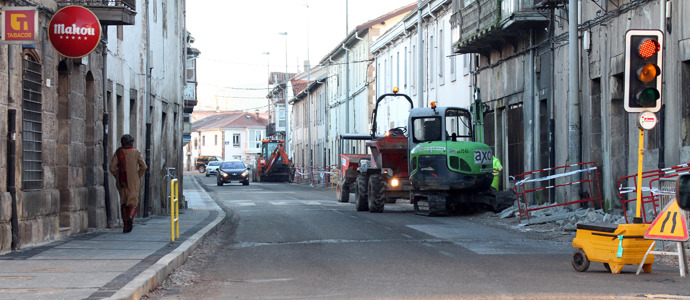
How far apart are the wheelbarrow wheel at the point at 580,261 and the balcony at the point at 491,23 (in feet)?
48.0

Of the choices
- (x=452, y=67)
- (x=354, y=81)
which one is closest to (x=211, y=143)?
(x=354, y=81)

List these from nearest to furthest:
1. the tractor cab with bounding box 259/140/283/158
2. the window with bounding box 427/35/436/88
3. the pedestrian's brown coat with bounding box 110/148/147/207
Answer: the pedestrian's brown coat with bounding box 110/148/147/207 → the window with bounding box 427/35/436/88 → the tractor cab with bounding box 259/140/283/158

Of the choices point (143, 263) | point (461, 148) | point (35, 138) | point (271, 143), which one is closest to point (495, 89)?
point (461, 148)

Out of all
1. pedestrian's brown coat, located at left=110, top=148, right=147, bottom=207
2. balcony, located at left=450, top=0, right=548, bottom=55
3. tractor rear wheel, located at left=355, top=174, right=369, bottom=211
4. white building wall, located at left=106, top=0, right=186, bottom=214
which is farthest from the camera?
tractor rear wheel, located at left=355, top=174, right=369, bottom=211

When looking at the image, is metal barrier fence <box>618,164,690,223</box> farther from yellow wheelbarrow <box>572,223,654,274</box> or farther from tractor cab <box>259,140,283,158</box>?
tractor cab <box>259,140,283,158</box>

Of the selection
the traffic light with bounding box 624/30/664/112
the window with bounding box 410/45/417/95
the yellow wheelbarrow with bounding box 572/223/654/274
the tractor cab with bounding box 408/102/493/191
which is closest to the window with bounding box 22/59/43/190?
the yellow wheelbarrow with bounding box 572/223/654/274

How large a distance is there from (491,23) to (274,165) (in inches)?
1677

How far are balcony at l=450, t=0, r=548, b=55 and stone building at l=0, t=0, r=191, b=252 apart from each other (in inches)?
365

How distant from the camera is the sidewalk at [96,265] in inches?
349

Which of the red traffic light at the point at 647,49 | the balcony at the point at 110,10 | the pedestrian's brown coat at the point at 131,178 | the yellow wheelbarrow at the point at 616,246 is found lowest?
the yellow wheelbarrow at the point at 616,246

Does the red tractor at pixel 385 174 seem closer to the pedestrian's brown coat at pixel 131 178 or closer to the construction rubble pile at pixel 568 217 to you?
the construction rubble pile at pixel 568 217

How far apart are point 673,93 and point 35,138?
10.9 metres

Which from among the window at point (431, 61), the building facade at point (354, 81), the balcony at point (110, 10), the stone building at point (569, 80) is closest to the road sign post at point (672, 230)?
the stone building at point (569, 80)

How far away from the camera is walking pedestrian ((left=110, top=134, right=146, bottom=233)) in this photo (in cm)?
1645
